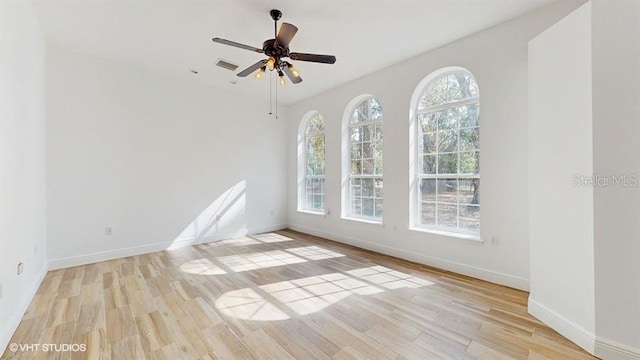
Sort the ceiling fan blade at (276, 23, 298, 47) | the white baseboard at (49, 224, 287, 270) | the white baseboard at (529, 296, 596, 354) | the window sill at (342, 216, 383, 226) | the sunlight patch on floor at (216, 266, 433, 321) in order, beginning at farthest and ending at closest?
the window sill at (342, 216, 383, 226) → the white baseboard at (49, 224, 287, 270) → the sunlight patch on floor at (216, 266, 433, 321) → the ceiling fan blade at (276, 23, 298, 47) → the white baseboard at (529, 296, 596, 354)

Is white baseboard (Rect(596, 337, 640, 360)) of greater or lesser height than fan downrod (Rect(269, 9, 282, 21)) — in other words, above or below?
below

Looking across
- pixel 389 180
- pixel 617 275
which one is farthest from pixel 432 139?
pixel 617 275

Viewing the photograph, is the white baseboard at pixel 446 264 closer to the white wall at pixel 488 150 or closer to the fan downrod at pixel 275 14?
the white wall at pixel 488 150

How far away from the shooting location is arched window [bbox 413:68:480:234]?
11.3ft

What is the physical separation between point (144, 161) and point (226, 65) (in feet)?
6.97

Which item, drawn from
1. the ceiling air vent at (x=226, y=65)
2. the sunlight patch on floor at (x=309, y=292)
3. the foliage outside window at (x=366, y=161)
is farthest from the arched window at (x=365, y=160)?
the ceiling air vent at (x=226, y=65)

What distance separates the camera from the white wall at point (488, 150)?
9.51 feet

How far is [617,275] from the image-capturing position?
5.89 feet

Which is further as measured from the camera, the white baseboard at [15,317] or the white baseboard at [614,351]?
the white baseboard at [15,317]

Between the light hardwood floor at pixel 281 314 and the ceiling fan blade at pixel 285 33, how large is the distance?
260cm

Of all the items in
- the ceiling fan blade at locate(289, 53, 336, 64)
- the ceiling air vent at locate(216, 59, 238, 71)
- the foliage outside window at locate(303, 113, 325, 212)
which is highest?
the ceiling air vent at locate(216, 59, 238, 71)

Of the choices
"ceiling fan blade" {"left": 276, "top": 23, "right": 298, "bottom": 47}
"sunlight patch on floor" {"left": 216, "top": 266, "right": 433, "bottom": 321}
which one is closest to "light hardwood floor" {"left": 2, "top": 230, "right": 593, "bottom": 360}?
"sunlight patch on floor" {"left": 216, "top": 266, "right": 433, "bottom": 321}

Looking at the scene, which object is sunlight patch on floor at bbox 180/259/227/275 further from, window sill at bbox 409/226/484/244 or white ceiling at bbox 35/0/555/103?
white ceiling at bbox 35/0/555/103

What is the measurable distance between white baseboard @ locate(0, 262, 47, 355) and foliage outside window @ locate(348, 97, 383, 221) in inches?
169
